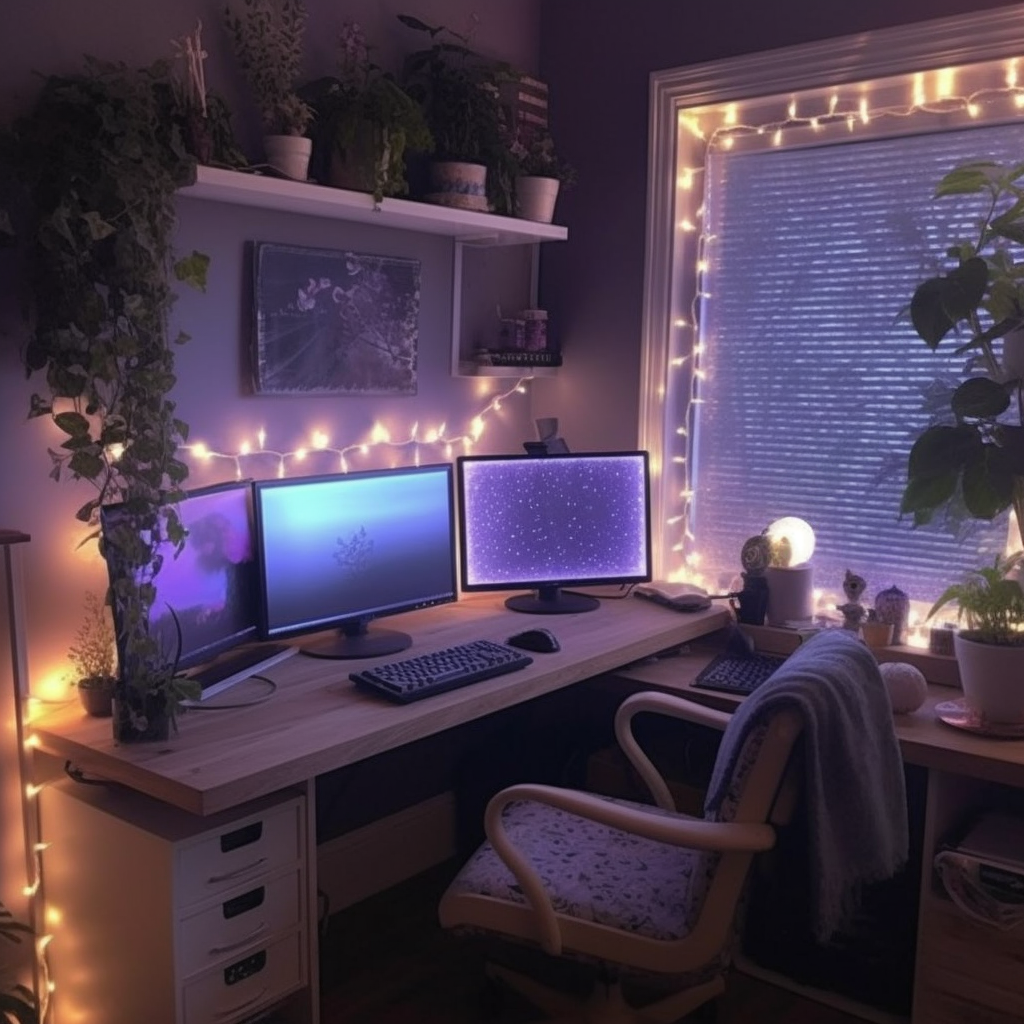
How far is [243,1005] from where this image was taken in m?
1.86

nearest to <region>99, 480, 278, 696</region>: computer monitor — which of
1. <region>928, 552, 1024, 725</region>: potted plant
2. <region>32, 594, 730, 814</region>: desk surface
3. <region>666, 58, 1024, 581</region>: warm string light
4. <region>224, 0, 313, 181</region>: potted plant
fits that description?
<region>32, 594, 730, 814</region>: desk surface

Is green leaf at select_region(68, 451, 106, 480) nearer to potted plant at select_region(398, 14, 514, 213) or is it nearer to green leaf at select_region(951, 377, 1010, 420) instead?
potted plant at select_region(398, 14, 514, 213)

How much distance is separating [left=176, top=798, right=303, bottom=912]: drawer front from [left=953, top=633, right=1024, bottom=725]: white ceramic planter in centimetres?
140

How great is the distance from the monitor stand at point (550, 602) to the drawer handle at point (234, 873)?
110 cm

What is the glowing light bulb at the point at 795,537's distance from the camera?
2.83 meters

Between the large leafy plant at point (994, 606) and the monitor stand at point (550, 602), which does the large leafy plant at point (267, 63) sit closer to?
the monitor stand at point (550, 602)

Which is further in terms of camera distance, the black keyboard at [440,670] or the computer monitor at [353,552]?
the computer monitor at [353,552]

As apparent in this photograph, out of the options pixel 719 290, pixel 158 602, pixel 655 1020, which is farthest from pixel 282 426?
pixel 655 1020

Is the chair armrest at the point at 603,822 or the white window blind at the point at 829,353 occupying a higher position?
the white window blind at the point at 829,353

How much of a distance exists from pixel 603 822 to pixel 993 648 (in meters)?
0.96

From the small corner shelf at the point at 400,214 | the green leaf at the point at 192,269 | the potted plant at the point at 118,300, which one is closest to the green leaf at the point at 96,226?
the potted plant at the point at 118,300

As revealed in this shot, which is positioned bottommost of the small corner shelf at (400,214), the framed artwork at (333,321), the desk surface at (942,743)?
the desk surface at (942,743)

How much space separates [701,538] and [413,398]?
36.9 inches

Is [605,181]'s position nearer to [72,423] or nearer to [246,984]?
[72,423]
